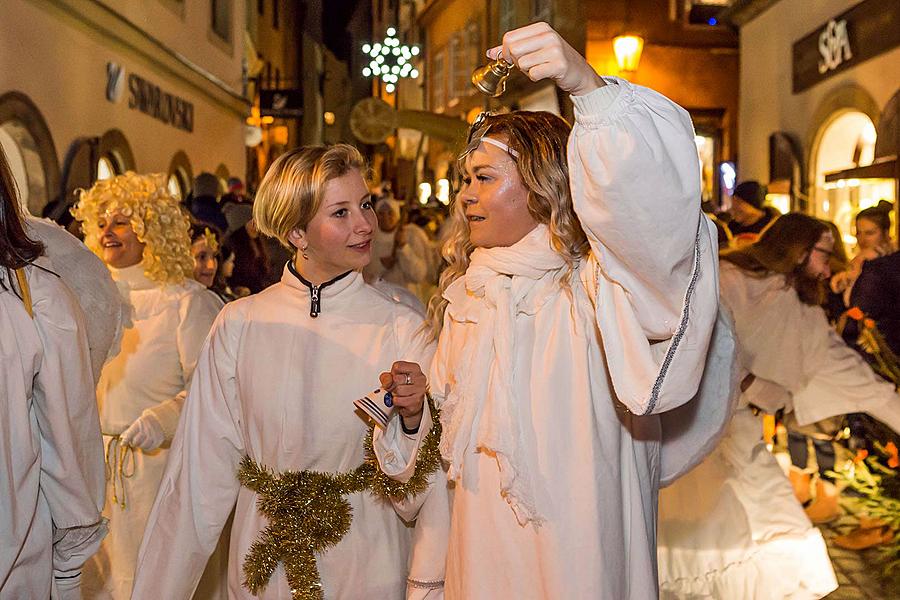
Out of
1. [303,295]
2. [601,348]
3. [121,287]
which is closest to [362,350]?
[303,295]

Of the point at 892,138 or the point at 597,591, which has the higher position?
the point at 892,138

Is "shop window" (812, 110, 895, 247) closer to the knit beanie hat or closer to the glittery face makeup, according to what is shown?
the knit beanie hat

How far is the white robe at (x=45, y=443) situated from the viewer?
9.09 feet

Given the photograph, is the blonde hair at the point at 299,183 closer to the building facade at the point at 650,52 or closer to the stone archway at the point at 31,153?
the stone archway at the point at 31,153

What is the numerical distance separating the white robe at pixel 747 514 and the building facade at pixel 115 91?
149 inches

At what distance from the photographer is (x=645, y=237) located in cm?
226

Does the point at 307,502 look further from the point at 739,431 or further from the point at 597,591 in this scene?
the point at 739,431

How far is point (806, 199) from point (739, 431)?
9275mm

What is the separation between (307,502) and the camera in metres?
3.37

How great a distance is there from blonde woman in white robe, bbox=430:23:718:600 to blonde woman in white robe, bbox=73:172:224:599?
1.97m

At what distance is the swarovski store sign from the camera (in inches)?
475

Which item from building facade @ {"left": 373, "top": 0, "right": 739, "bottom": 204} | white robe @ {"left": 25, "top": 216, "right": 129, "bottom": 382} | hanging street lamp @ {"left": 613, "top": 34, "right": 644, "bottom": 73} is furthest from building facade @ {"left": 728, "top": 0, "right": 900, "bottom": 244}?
white robe @ {"left": 25, "top": 216, "right": 129, "bottom": 382}

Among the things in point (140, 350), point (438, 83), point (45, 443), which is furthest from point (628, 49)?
point (45, 443)

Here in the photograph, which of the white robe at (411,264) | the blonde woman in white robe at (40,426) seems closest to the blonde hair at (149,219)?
the blonde woman in white robe at (40,426)
